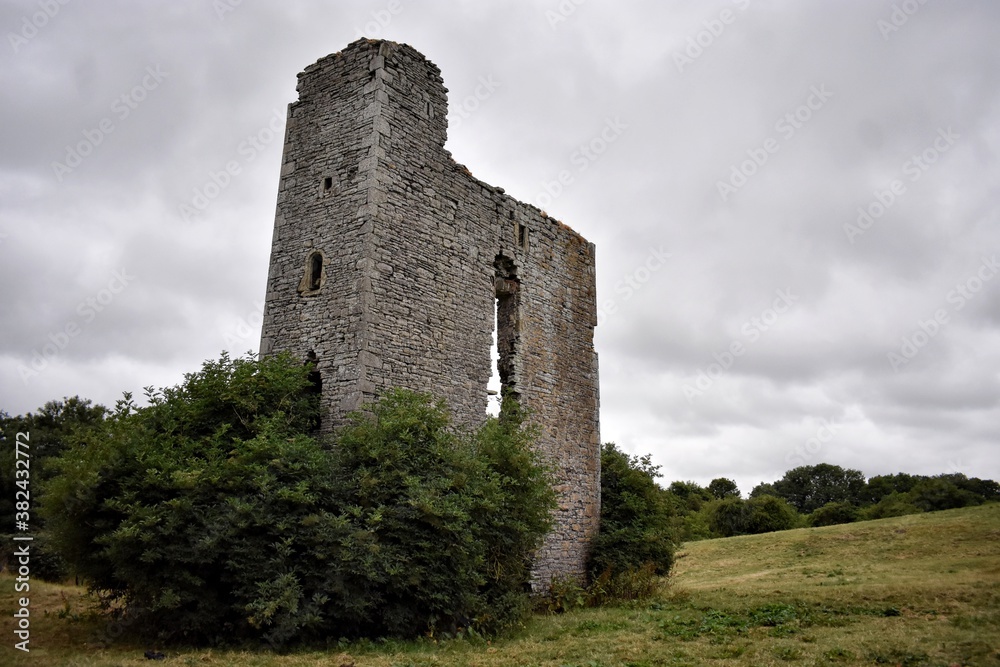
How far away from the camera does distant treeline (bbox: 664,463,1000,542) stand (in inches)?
1455

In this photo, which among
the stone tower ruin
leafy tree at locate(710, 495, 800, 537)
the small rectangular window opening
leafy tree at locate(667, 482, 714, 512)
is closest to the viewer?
the stone tower ruin

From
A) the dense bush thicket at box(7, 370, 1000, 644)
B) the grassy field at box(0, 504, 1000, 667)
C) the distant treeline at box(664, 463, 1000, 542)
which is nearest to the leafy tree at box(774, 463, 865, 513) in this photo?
the distant treeline at box(664, 463, 1000, 542)

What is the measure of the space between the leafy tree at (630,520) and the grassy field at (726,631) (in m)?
0.90

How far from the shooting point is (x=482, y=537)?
1104cm

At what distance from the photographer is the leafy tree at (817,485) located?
2372 inches

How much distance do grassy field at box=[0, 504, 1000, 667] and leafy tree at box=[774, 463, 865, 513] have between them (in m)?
44.3

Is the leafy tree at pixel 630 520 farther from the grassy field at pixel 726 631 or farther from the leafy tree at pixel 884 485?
the leafy tree at pixel 884 485

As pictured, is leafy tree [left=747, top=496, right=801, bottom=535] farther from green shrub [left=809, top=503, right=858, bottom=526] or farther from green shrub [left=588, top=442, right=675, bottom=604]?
green shrub [left=588, top=442, right=675, bottom=604]

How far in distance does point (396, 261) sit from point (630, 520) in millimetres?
8835

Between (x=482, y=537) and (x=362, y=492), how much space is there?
7.51 feet

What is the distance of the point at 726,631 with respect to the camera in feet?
34.9

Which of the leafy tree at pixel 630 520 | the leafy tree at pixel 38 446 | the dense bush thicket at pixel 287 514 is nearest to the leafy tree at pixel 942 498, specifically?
the leafy tree at pixel 630 520

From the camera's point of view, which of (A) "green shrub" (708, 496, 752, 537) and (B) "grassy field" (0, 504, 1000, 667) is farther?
(A) "green shrub" (708, 496, 752, 537)

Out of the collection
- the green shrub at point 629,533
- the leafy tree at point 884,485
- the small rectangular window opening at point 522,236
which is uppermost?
the small rectangular window opening at point 522,236
